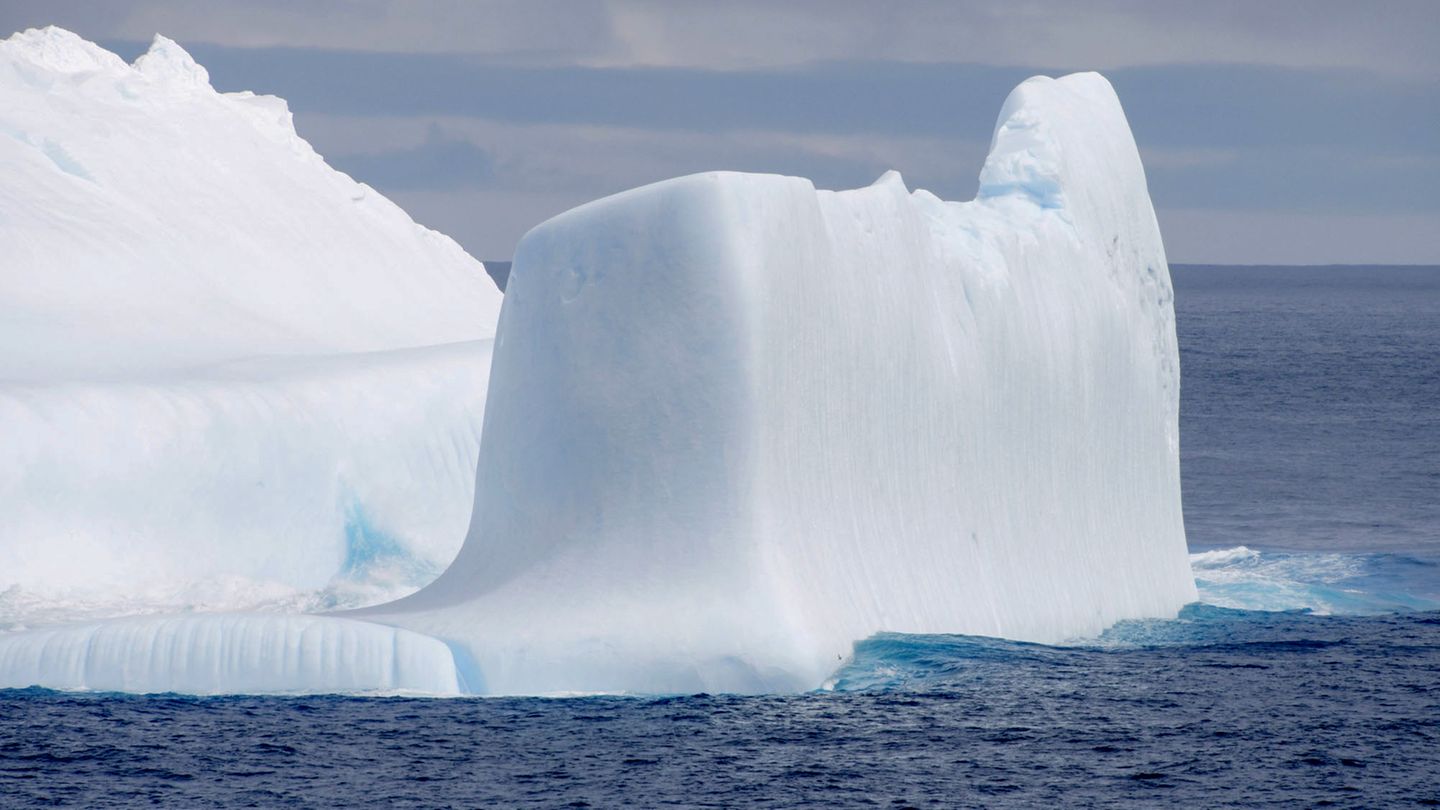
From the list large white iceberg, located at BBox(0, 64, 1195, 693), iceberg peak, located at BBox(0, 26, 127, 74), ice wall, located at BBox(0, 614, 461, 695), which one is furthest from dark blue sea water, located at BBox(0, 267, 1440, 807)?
iceberg peak, located at BBox(0, 26, 127, 74)

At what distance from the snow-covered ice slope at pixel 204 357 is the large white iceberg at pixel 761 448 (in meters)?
7.22

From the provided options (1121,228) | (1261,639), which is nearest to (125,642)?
(1261,639)

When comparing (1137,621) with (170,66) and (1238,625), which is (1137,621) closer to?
(1238,625)

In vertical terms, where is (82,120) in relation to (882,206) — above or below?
above

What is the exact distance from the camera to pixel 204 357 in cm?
3675

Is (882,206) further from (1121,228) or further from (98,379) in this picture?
(98,379)

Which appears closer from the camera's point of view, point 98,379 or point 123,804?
point 123,804

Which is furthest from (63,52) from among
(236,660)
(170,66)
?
(236,660)

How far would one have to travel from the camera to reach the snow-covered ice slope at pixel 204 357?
101 feet

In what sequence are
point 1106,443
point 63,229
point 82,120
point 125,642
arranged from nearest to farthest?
point 125,642 < point 1106,443 < point 63,229 < point 82,120

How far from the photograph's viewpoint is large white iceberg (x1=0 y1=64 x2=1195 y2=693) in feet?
Answer: 77.2

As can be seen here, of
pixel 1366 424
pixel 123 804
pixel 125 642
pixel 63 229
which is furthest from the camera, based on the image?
pixel 1366 424

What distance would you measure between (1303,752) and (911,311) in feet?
27.9

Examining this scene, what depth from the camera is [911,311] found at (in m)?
27.8
